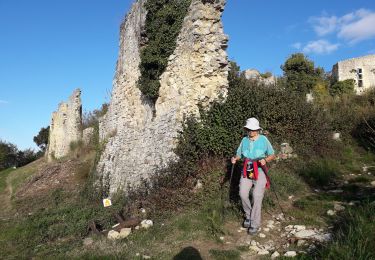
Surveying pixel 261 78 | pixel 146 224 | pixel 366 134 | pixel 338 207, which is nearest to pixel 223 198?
pixel 146 224

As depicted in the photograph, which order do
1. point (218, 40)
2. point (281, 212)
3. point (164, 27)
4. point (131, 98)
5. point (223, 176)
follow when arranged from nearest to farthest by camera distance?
point (281, 212)
point (223, 176)
point (218, 40)
point (164, 27)
point (131, 98)

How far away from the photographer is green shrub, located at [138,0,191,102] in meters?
9.45

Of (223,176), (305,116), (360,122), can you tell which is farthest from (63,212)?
(360,122)

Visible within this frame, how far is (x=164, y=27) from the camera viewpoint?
31.3 feet

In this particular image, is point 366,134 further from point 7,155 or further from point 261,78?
point 7,155

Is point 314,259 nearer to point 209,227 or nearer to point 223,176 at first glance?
point 209,227

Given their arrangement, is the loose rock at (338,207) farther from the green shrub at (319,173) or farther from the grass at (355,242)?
the green shrub at (319,173)

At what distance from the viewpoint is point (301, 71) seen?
24.9m

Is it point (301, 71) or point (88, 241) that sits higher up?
point (301, 71)

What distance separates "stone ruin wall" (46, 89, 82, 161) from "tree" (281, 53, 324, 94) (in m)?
13.0

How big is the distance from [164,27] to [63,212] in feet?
18.4

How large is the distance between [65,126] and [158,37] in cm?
1468

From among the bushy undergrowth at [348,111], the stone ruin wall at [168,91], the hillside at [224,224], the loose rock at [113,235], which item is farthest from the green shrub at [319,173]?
the loose rock at [113,235]

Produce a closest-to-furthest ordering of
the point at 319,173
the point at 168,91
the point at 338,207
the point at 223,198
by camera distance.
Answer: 1. the point at 338,207
2. the point at 223,198
3. the point at 319,173
4. the point at 168,91
